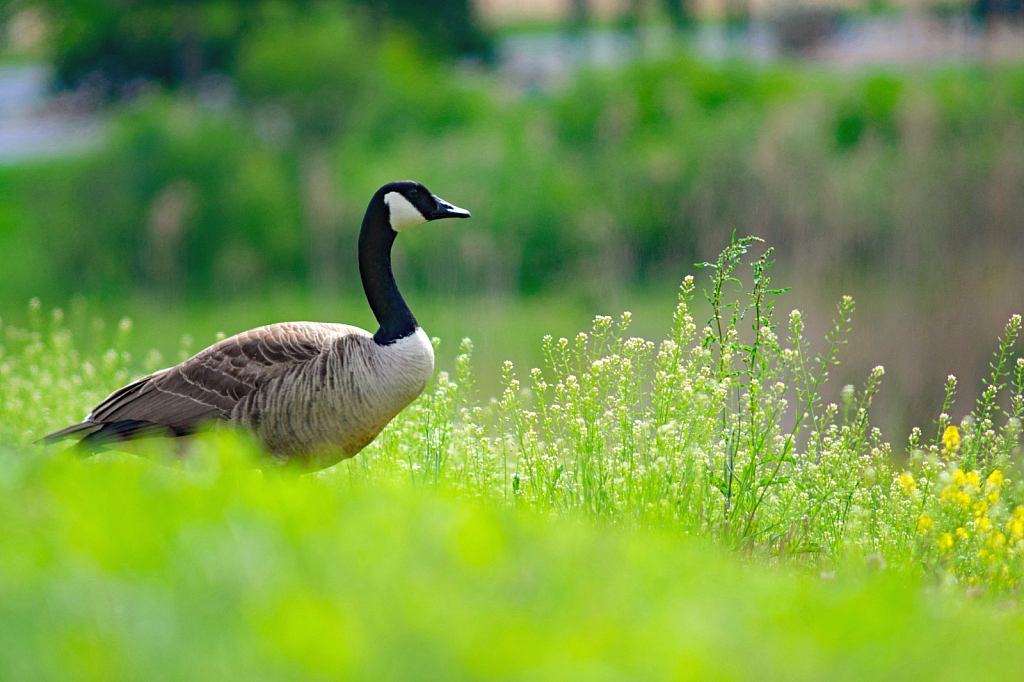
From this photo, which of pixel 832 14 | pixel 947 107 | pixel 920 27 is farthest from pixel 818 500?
pixel 832 14

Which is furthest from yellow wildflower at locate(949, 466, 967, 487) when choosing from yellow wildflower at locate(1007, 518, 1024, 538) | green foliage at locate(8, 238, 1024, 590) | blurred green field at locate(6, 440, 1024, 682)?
blurred green field at locate(6, 440, 1024, 682)

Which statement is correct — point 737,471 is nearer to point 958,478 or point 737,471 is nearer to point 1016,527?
point 958,478

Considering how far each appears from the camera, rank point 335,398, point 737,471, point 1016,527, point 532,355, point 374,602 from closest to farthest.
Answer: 1. point 374,602
2. point 1016,527
3. point 737,471
4. point 335,398
5. point 532,355

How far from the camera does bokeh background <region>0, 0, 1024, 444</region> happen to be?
20.0 m

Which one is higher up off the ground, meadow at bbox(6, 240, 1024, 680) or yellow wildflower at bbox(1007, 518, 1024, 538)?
meadow at bbox(6, 240, 1024, 680)

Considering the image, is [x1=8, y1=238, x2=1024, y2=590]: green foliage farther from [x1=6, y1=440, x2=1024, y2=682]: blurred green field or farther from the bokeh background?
the bokeh background

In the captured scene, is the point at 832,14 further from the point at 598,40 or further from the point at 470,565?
the point at 470,565

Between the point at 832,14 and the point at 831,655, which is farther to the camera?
the point at 832,14

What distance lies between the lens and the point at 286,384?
589cm

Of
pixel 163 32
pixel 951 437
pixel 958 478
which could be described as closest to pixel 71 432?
pixel 958 478

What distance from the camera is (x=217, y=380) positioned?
607cm

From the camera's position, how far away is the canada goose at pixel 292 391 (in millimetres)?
5850

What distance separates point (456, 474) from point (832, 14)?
140 ft

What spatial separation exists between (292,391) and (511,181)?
19.9 m
